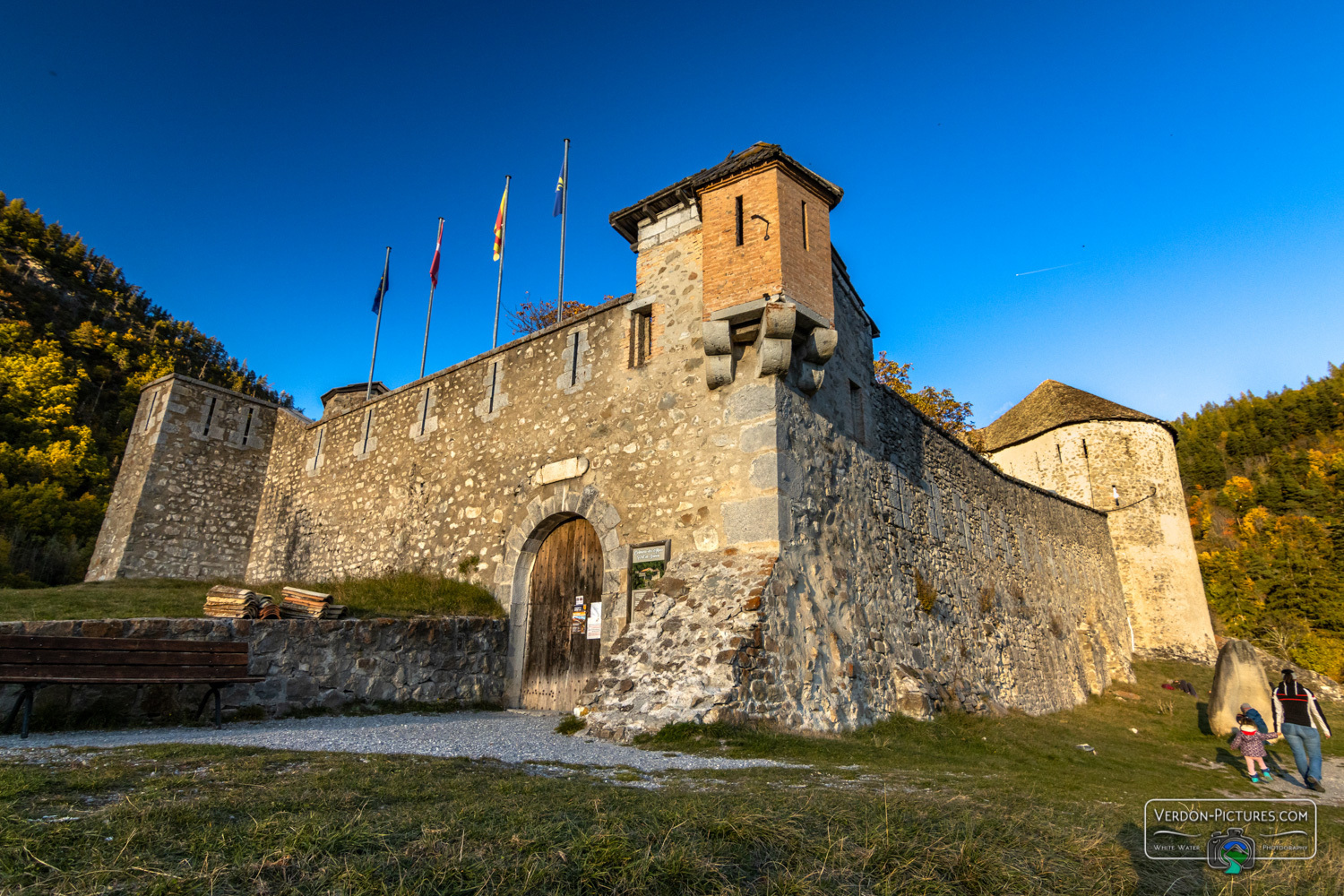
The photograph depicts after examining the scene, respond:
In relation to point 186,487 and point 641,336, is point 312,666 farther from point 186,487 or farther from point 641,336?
point 186,487

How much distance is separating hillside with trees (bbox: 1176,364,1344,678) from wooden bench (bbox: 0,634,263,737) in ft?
105

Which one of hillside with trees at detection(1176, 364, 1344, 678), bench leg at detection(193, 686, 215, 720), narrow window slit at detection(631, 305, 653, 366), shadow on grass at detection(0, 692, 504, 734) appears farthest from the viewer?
hillside with trees at detection(1176, 364, 1344, 678)

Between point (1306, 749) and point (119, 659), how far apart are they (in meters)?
12.8

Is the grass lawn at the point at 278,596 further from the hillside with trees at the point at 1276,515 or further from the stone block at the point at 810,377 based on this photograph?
the hillside with trees at the point at 1276,515

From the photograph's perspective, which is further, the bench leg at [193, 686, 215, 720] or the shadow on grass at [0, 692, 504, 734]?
the bench leg at [193, 686, 215, 720]

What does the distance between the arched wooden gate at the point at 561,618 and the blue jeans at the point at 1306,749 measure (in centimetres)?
850

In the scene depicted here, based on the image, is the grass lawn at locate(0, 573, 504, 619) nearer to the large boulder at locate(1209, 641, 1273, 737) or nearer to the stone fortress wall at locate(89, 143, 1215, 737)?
the stone fortress wall at locate(89, 143, 1215, 737)

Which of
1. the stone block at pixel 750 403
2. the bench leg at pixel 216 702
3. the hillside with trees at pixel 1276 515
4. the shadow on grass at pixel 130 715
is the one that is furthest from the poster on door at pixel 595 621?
the hillside with trees at pixel 1276 515

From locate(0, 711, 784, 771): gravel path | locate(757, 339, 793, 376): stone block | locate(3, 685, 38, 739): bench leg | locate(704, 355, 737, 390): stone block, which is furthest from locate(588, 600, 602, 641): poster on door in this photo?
locate(3, 685, 38, 739): bench leg

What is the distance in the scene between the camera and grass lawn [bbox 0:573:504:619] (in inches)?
359

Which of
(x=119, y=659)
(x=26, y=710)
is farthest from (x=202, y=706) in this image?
(x=26, y=710)

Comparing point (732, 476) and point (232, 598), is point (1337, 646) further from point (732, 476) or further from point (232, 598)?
point (232, 598)

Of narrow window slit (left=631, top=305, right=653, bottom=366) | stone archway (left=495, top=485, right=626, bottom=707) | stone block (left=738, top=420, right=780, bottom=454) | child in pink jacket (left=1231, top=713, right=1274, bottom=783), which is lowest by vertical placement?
child in pink jacket (left=1231, top=713, right=1274, bottom=783)

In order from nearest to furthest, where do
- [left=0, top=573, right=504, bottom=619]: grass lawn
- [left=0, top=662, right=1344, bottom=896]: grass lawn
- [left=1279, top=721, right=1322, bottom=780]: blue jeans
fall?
[left=0, top=662, right=1344, bottom=896]: grass lawn, [left=1279, top=721, right=1322, bottom=780]: blue jeans, [left=0, top=573, right=504, bottom=619]: grass lawn
